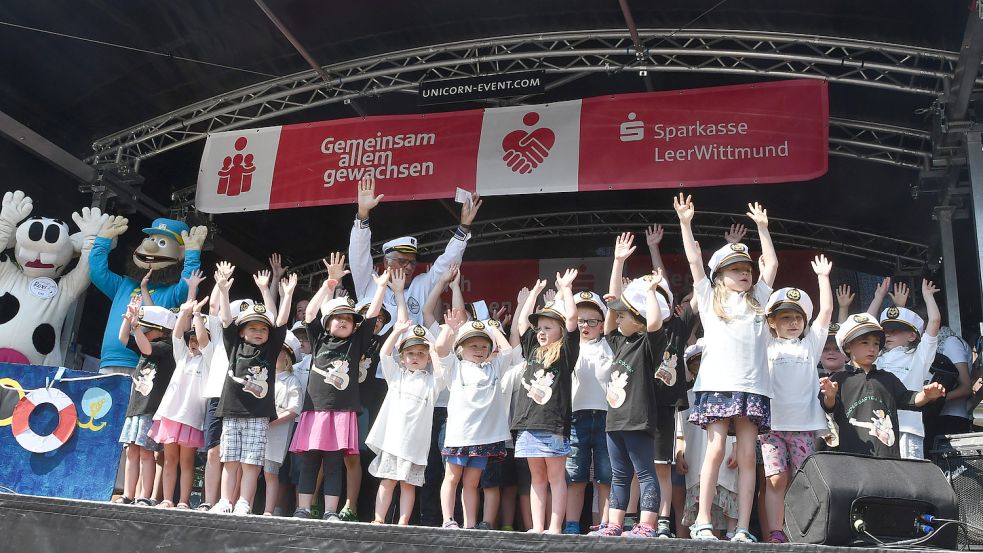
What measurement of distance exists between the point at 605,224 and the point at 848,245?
110 inches

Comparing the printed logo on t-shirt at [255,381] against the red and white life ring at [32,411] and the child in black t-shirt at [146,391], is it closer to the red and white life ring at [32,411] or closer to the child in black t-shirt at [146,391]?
the child in black t-shirt at [146,391]

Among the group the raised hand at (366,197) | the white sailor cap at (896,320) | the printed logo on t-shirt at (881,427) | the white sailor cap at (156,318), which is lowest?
the printed logo on t-shirt at (881,427)

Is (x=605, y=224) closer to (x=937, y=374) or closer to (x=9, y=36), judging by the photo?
(x=937, y=374)

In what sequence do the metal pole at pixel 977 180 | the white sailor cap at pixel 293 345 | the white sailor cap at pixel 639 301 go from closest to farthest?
the white sailor cap at pixel 639 301, the white sailor cap at pixel 293 345, the metal pole at pixel 977 180

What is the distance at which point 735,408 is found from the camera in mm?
4590

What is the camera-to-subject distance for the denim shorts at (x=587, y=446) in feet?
17.6

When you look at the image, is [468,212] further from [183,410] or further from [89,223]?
[89,223]

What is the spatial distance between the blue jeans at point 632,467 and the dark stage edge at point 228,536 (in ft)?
3.70

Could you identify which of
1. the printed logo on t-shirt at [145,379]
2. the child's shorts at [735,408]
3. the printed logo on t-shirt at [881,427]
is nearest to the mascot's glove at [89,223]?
the printed logo on t-shirt at [145,379]

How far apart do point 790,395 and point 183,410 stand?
150 inches

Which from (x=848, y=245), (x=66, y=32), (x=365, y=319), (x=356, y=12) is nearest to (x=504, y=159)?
(x=356, y=12)

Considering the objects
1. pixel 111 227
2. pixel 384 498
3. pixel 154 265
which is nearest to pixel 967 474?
pixel 384 498

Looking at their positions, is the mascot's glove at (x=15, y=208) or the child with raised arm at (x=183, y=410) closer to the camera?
the child with raised arm at (x=183, y=410)

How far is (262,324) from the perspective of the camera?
5863 mm
